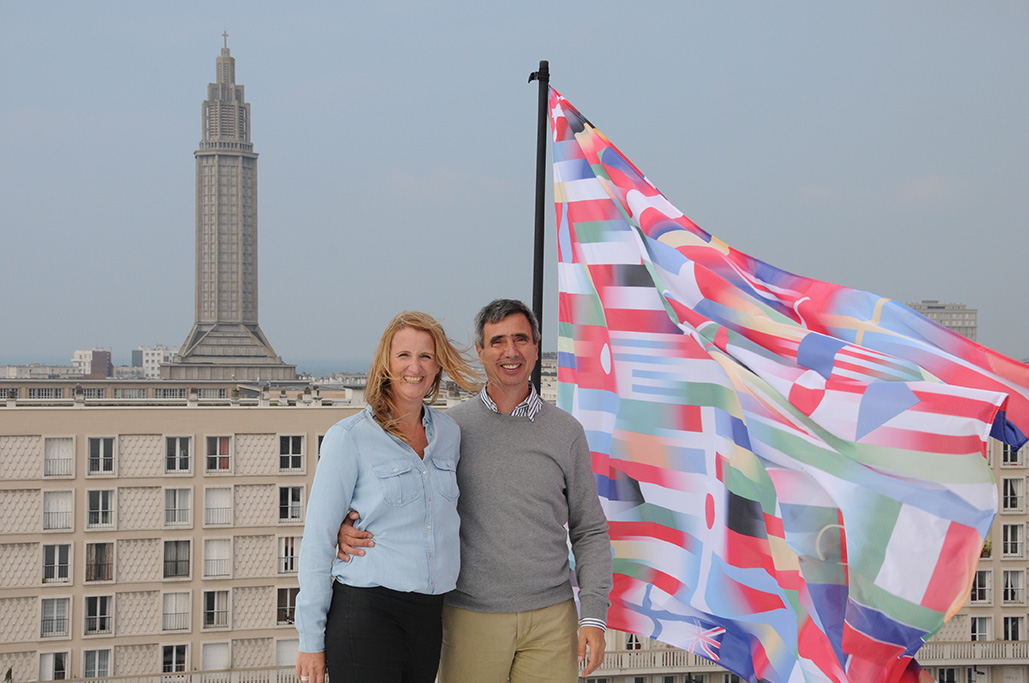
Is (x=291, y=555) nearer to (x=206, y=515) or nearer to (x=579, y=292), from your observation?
(x=206, y=515)

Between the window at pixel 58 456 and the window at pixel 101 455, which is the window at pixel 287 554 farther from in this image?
the window at pixel 58 456

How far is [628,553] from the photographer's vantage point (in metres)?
3.60

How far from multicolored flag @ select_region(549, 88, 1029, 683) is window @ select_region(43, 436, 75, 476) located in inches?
1200

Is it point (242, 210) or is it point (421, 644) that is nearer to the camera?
point (421, 644)

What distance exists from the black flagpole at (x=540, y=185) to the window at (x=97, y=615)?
3176 cm

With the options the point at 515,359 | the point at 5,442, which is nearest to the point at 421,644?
the point at 515,359

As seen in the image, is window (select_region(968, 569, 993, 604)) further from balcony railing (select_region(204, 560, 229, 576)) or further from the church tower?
the church tower

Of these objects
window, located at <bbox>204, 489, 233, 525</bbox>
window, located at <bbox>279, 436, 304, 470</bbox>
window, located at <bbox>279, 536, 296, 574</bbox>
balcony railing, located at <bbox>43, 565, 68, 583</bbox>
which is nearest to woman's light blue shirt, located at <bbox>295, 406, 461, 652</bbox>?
window, located at <bbox>279, 436, 304, 470</bbox>

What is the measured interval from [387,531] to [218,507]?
106 feet

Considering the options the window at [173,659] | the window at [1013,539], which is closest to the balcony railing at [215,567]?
the window at [173,659]

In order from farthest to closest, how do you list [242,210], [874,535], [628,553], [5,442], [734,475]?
1. [242,210]
2. [5,442]
3. [628,553]
4. [734,475]
5. [874,535]

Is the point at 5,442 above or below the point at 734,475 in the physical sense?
below

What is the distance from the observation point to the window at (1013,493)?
3556 cm

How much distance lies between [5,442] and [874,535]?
32.3 m
